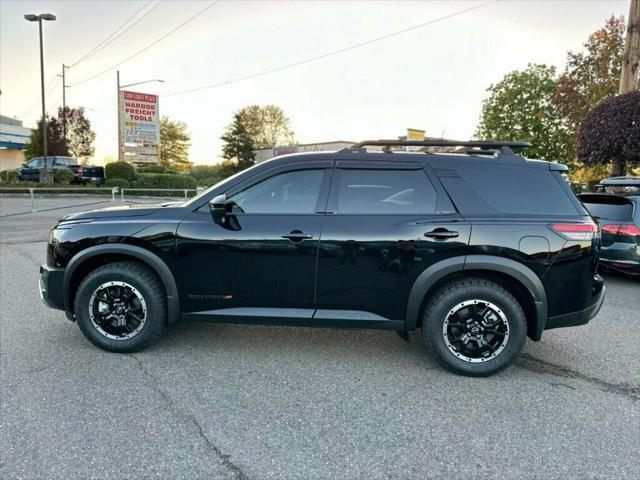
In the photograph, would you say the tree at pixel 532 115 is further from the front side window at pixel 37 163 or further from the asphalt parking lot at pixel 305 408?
the front side window at pixel 37 163

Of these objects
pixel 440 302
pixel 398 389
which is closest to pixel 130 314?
pixel 398 389

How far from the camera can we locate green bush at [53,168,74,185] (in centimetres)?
2795

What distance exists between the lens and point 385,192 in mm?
3600

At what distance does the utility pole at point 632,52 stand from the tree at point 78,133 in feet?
162

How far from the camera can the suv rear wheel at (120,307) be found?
3.70 meters

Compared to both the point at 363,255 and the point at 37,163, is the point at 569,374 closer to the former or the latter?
the point at 363,255

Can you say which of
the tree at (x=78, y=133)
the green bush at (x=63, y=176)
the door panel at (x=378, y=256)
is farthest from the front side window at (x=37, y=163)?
the door panel at (x=378, y=256)

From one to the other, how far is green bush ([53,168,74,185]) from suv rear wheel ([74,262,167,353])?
28200 millimetres

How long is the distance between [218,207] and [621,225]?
5.77m

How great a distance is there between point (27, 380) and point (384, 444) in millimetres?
2686

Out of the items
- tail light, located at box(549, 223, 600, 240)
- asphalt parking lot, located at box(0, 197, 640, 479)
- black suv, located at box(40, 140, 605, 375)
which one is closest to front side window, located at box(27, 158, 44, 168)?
asphalt parking lot, located at box(0, 197, 640, 479)

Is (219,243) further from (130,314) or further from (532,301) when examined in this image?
(532,301)

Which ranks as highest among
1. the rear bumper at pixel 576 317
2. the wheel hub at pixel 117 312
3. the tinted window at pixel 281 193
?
the tinted window at pixel 281 193

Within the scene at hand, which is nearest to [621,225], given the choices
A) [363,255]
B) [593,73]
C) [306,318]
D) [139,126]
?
[363,255]
